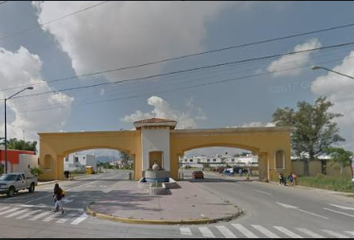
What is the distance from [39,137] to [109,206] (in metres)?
35.9

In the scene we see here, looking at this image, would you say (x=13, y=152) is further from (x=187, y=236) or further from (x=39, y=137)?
(x=187, y=236)

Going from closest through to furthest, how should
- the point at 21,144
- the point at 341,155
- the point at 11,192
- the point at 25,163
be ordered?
the point at 11,192, the point at 341,155, the point at 25,163, the point at 21,144

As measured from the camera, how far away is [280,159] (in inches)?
1928

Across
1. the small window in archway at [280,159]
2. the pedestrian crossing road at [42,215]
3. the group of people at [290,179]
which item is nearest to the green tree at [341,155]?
the group of people at [290,179]

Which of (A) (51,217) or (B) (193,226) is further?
(A) (51,217)

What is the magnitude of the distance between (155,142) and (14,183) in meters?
21.5

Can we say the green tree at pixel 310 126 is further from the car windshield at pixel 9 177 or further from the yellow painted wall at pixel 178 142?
the car windshield at pixel 9 177

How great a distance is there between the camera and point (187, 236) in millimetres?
11852

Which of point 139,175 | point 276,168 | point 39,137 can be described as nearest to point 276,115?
point 276,168

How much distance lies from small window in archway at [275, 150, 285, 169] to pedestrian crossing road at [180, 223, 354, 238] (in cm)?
3622

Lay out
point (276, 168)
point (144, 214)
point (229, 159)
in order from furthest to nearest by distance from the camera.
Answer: point (229, 159) < point (276, 168) < point (144, 214)

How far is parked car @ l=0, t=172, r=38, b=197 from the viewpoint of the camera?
2725 centimetres

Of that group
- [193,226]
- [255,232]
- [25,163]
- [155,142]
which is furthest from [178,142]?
[255,232]

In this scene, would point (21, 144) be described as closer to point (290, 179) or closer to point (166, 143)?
point (166, 143)
